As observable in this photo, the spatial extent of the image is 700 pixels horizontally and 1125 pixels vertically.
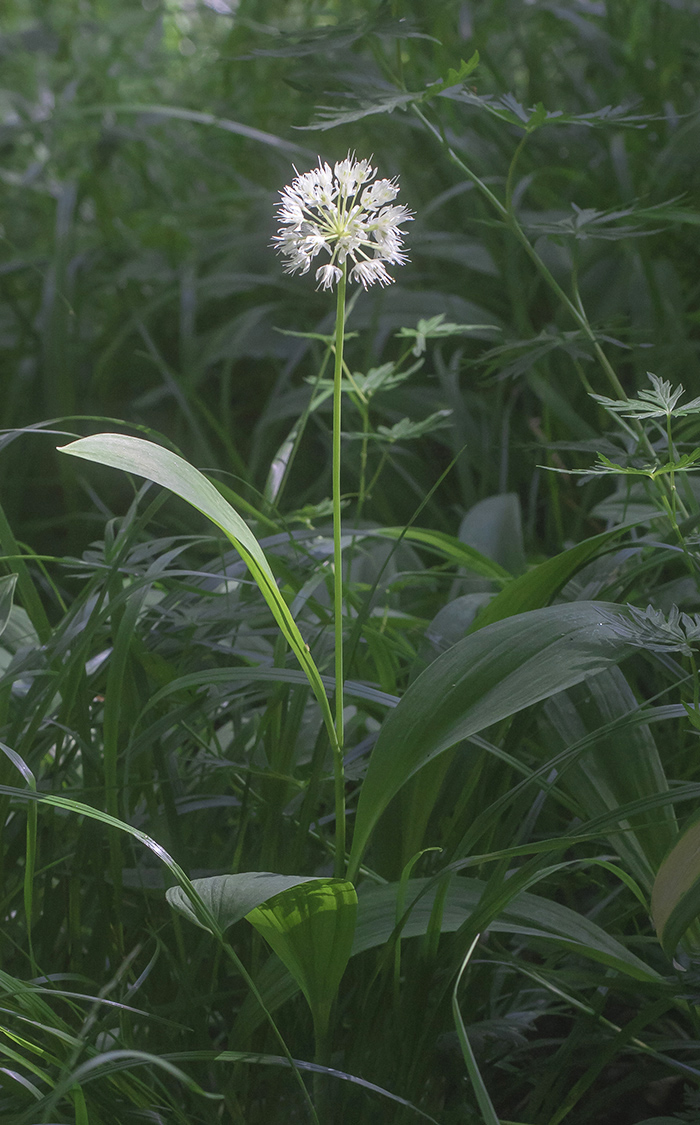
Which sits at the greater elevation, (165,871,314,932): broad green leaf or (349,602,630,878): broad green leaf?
(349,602,630,878): broad green leaf

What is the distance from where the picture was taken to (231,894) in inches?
15.4

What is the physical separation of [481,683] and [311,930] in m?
0.15

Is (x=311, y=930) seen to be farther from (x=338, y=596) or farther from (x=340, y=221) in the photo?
(x=340, y=221)

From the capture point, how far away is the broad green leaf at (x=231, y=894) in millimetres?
374

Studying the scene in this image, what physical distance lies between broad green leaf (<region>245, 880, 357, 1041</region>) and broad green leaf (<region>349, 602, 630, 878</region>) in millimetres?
28

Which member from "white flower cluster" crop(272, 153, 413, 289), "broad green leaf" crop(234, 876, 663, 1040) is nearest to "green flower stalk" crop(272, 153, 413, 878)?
"white flower cluster" crop(272, 153, 413, 289)

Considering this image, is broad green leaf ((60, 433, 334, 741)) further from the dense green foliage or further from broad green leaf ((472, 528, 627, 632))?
broad green leaf ((472, 528, 627, 632))

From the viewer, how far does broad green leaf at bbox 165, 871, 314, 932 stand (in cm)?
37

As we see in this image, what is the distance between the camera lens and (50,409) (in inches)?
55.9

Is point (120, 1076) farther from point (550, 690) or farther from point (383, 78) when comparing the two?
point (383, 78)

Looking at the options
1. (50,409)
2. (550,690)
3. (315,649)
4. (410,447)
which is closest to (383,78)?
(410,447)

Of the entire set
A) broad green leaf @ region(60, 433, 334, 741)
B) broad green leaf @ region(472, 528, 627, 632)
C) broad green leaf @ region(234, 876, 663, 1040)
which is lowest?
broad green leaf @ region(234, 876, 663, 1040)

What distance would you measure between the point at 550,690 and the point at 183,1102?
1.10ft

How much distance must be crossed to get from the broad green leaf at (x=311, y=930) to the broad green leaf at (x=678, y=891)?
0.16m
